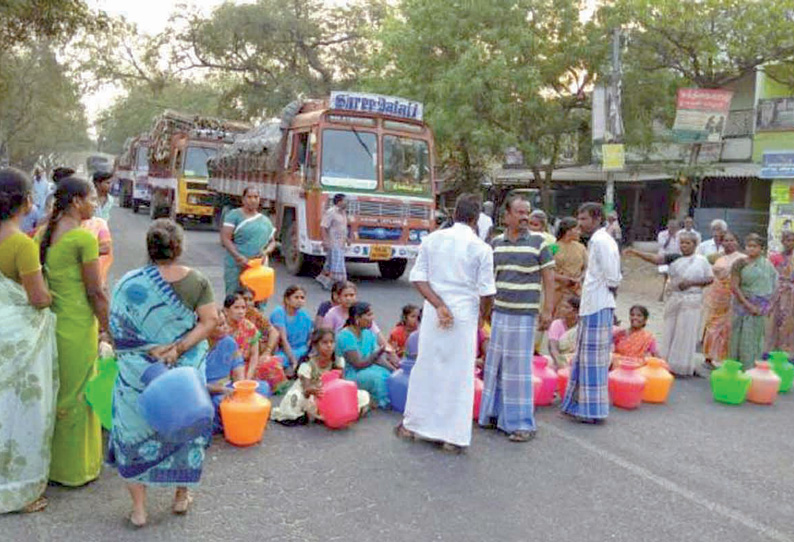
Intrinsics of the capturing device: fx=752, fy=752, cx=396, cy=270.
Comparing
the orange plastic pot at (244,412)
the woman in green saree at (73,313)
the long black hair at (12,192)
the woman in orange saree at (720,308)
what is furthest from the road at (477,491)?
the woman in orange saree at (720,308)

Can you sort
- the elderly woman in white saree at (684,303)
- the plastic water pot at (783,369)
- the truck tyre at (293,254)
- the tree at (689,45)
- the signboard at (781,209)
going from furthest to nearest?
1. the tree at (689,45)
2. the signboard at (781,209)
3. the truck tyre at (293,254)
4. the elderly woman in white saree at (684,303)
5. the plastic water pot at (783,369)

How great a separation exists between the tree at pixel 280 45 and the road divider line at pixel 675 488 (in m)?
24.4

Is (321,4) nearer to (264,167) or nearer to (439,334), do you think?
(264,167)

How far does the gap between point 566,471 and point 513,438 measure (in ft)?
1.83

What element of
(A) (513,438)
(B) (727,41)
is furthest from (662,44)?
(A) (513,438)

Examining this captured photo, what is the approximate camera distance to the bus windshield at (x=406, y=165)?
1165 cm

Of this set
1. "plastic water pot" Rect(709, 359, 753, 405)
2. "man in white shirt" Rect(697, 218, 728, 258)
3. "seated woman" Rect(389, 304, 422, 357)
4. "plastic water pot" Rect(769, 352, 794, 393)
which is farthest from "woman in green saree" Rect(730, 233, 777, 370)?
"seated woman" Rect(389, 304, 422, 357)

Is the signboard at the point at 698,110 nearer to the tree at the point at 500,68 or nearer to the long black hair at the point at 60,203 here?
the tree at the point at 500,68

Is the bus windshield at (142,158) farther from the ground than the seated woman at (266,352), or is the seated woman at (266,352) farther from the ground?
the bus windshield at (142,158)

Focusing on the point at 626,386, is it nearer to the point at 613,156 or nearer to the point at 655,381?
the point at 655,381

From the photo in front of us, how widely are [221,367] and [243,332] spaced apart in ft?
1.47

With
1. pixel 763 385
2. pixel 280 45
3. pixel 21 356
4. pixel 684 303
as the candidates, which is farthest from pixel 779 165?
pixel 280 45

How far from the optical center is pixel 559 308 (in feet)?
23.8

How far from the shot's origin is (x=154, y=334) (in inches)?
131
